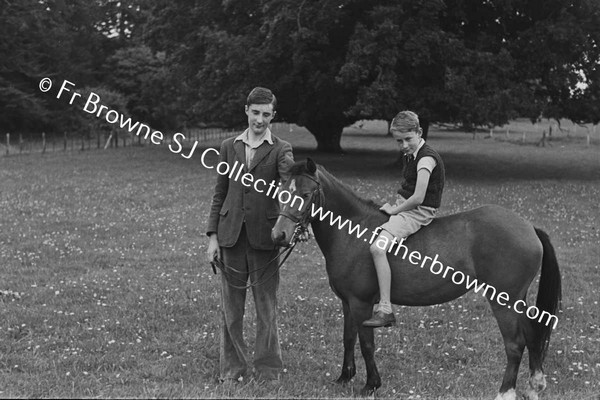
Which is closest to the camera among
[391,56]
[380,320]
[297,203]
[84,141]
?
[297,203]

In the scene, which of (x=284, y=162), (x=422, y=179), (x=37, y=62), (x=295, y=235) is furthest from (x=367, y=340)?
(x=37, y=62)

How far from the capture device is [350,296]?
6082 mm

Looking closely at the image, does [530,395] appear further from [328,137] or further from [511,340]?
[328,137]

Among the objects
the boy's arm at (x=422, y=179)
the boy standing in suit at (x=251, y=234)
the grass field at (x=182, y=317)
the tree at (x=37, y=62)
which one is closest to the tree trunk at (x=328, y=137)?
the grass field at (x=182, y=317)

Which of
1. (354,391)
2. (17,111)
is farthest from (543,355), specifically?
(17,111)

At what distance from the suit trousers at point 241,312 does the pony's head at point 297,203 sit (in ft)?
2.26

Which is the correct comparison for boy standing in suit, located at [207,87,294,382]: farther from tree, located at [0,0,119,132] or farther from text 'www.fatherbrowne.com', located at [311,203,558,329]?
tree, located at [0,0,119,132]

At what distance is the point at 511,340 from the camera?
19.7ft

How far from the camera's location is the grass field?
622 cm

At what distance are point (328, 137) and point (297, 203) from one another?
3131cm

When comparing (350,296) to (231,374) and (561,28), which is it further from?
(561,28)

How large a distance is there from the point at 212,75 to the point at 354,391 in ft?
74.1

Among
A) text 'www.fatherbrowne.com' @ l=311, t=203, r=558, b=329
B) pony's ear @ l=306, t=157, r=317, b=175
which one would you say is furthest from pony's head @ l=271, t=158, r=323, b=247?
text 'www.fatherbrowne.com' @ l=311, t=203, r=558, b=329

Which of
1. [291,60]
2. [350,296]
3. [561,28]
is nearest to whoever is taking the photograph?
[350,296]
